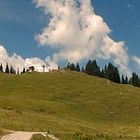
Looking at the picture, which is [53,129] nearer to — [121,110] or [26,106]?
[26,106]

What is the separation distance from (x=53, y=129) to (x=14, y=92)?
62.9 metres

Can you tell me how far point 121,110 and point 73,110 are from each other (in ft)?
46.3


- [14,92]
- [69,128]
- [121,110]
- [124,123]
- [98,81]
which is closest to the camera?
[69,128]

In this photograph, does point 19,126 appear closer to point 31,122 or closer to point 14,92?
point 31,122

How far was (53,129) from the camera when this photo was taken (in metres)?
67.2

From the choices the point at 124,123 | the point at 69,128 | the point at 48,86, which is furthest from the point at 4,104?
the point at 48,86

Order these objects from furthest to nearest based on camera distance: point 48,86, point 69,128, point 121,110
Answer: point 48,86
point 121,110
point 69,128

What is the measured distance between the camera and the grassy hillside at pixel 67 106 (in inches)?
2886

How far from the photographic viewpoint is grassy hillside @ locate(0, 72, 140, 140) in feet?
241

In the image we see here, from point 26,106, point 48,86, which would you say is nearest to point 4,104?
point 26,106

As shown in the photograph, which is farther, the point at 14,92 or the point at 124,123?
the point at 14,92

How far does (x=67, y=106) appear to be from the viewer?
367 ft

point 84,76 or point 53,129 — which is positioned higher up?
point 84,76

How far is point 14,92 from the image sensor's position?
12875 centimetres
